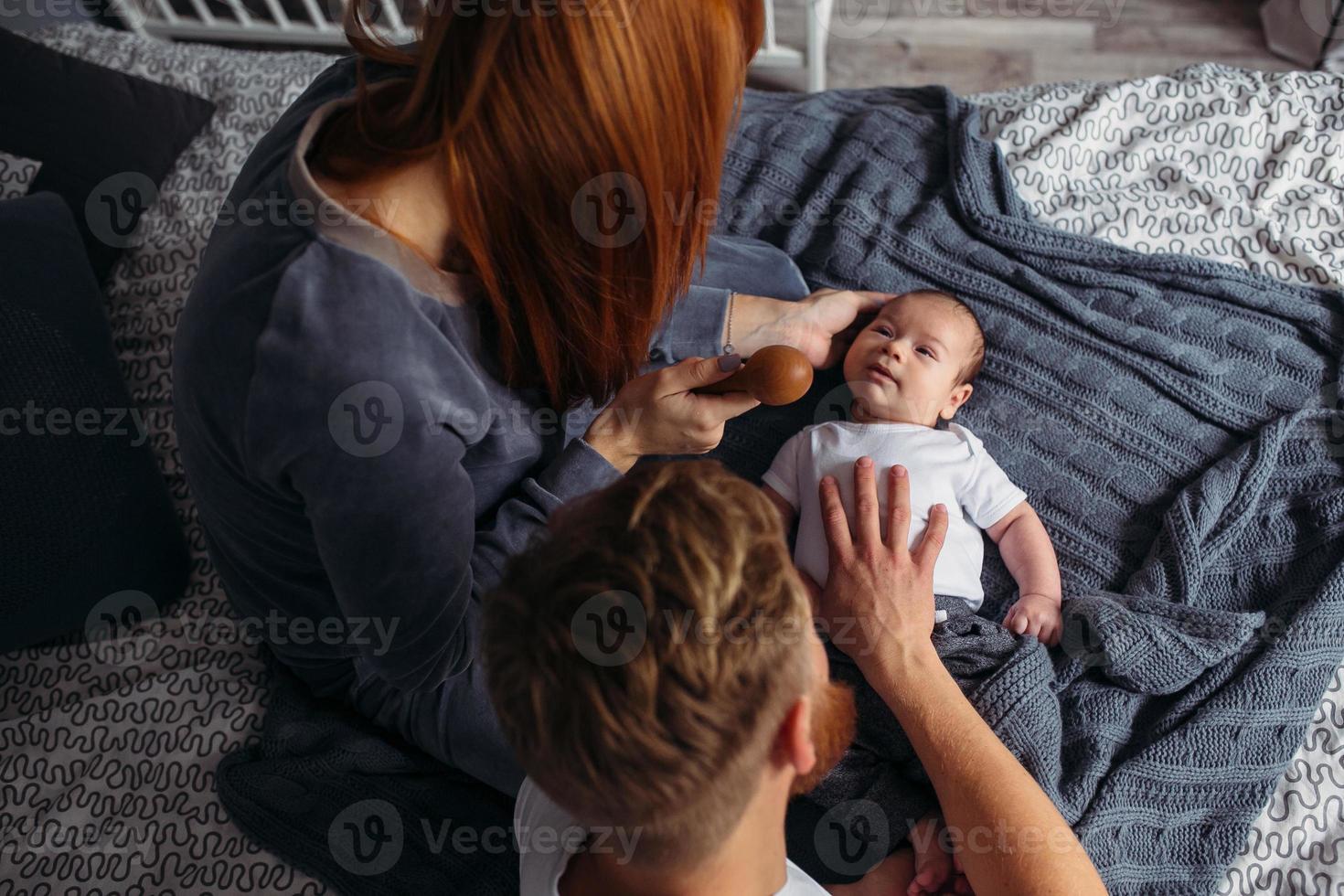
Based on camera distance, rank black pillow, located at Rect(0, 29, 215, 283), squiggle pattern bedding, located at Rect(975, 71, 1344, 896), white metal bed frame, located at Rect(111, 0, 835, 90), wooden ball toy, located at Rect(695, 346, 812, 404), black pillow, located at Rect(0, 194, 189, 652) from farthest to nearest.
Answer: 1. white metal bed frame, located at Rect(111, 0, 835, 90)
2. black pillow, located at Rect(0, 29, 215, 283)
3. squiggle pattern bedding, located at Rect(975, 71, 1344, 896)
4. black pillow, located at Rect(0, 194, 189, 652)
5. wooden ball toy, located at Rect(695, 346, 812, 404)

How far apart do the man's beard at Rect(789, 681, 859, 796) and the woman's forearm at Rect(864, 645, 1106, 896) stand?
0.19 meters

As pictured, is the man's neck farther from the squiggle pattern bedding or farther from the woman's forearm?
the squiggle pattern bedding

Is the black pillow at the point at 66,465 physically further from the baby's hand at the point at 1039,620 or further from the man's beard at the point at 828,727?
the baby's hand at the point at 1039,620

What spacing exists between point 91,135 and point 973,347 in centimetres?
145

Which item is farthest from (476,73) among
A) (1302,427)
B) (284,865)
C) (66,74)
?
(66,74)

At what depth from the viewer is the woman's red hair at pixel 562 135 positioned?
721mm

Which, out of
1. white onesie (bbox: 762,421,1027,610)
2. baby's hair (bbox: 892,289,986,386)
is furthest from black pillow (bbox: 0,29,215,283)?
baby's hair (bbox: 892,289,986,386)

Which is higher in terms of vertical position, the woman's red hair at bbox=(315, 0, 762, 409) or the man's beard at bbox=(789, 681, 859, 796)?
the woman's red hair at bbox=(315, 0, 762, 409)

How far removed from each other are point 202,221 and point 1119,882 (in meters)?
1.62

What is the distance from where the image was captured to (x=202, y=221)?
1.60 meters

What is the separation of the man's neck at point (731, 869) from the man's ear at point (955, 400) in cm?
74

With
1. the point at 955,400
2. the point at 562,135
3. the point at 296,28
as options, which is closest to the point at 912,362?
the point at 955,400

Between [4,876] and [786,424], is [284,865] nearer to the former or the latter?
[4,876]

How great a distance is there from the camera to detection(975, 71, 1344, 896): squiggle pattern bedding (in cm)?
144
